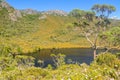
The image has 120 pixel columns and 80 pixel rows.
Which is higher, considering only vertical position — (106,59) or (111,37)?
(111,37)

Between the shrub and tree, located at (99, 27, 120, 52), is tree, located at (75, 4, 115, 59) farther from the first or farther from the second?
the shrub

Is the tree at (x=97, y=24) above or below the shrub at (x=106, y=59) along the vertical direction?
above

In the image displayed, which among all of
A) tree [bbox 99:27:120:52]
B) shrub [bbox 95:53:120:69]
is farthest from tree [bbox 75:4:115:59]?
shrub [bbox 95:53:120:69]

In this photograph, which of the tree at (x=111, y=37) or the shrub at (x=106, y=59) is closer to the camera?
the tree at (x=111, y=37)

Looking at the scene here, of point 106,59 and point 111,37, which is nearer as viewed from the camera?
point 111,37

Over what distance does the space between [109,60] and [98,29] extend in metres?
14.2

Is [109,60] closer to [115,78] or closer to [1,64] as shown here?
[115,78]

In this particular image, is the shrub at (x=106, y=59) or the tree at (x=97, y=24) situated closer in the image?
the tree at (x=97, y=24)

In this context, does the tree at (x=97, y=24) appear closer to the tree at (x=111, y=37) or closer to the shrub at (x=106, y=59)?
the tree at (x=111, y=37)

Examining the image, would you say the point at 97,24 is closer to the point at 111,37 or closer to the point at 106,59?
the point at 111,37

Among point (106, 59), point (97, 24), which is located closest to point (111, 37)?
point (97, 24)

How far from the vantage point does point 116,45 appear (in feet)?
141

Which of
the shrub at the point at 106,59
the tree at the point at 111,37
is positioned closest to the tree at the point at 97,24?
the tree at the point at 111,37

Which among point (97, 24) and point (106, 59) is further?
point (106, 59)
